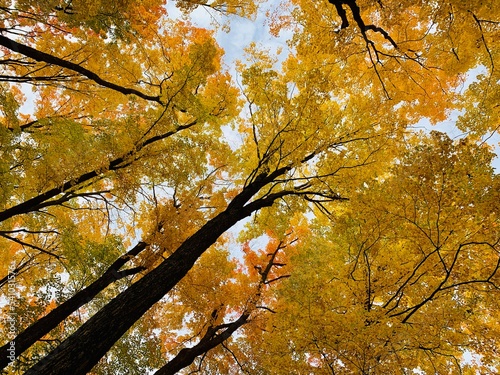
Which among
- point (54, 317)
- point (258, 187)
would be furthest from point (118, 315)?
point (258, 187)

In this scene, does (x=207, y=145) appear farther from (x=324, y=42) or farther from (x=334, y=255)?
(x=334, y=255)

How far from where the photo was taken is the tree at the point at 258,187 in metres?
3.62

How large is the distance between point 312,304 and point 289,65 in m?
4.96

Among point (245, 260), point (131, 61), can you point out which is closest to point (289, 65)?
point (131, 61)

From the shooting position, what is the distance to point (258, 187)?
552 cm

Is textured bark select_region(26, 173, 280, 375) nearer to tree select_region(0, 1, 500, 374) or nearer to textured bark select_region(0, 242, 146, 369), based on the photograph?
tree select_region(0, 1, 500, 374)

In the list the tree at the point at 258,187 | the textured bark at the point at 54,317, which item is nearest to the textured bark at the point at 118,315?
the tree at the point at 258,187

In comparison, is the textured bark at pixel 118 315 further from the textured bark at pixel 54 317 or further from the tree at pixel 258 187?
the textured bark at pixel 54 317

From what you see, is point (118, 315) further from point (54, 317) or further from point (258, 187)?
point (258, 187)

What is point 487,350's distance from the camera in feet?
12.5

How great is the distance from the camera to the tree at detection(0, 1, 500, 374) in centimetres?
362

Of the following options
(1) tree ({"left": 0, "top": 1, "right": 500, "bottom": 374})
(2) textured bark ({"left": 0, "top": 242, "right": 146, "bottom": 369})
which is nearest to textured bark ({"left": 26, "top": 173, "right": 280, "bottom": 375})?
(1) tree ({"left": 0, "top": 1, "right": 500, "bottom": 374})

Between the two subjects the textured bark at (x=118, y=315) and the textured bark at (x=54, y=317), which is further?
the textured bark at (x=54, y=317)

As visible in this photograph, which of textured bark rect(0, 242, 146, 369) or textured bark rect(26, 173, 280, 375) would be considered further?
textured bark rect(0, 242, 146, 369)
